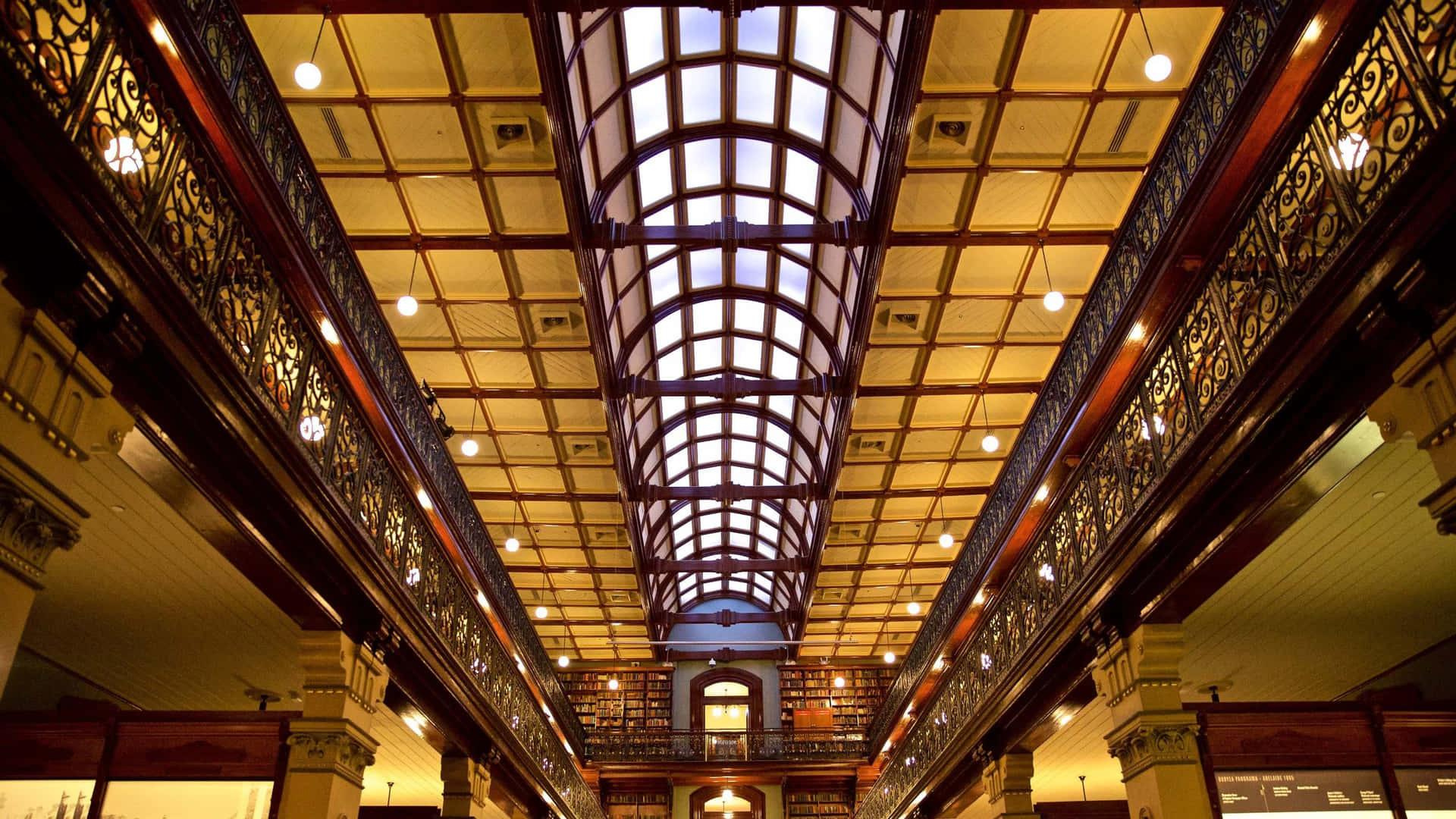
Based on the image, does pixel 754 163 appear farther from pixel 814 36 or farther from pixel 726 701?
pixel 726 701

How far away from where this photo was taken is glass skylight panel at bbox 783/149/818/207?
34.7 ft

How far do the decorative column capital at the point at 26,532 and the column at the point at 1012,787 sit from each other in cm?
792

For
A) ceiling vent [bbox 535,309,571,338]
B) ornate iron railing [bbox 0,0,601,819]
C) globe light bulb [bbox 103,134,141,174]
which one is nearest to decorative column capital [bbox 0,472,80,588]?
ornate iron railing [bbox 0,0,601,819]

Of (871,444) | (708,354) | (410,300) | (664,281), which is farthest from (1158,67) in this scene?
(708,354)

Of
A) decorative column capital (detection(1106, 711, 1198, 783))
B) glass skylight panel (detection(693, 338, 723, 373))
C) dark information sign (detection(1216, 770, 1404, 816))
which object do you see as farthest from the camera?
glass skylight panel (detection(693, 338, 723, 373))

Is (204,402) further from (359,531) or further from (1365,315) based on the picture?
(1365,315)

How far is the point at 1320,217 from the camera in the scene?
12.8 ft

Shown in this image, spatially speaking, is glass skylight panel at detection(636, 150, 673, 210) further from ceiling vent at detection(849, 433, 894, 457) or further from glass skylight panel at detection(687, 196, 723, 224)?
ceiling vent at detection(849, 433, 894, 457)

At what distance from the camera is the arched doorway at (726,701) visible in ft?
65.8

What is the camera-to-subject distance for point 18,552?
2.97 m

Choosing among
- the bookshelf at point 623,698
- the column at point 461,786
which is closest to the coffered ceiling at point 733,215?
the column at point 461,786

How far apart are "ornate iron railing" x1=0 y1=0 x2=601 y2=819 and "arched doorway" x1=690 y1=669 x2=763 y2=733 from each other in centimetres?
1331

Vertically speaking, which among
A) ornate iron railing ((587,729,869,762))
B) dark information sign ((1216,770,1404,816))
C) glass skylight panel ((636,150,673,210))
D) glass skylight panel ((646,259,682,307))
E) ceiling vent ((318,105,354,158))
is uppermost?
glass skylight panel ((636,150,673,210))

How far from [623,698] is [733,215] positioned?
12669mm
